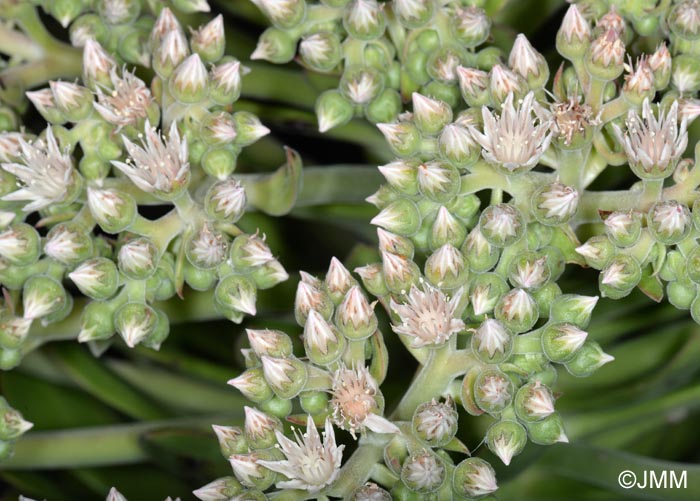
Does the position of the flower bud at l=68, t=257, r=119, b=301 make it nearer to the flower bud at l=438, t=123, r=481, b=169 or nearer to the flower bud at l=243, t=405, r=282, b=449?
the flower bud at l=243, t=405, r=282, b=449

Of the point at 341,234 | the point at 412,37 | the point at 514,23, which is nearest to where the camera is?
the point at 412,37

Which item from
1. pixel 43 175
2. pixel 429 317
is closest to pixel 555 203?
pixel 429 317

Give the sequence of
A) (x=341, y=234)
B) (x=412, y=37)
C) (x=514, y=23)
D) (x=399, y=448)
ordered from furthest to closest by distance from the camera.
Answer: (x=341, y=234) < (x=514, y=23) < (x=412, y=37) < (x=399, y=448)

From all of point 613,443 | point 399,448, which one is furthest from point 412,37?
point 613,443

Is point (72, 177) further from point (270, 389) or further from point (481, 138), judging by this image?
point (481, 138)

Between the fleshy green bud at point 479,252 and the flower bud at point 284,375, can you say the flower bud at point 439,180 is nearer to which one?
the fleshy green bud at point 479,252

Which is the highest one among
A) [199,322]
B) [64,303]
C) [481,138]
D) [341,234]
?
[481,138]

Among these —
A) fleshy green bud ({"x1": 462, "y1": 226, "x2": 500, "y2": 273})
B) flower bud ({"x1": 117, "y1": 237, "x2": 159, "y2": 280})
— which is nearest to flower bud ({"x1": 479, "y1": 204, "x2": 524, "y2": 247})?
fleshy green bud ({"x1": 462, "y1": 226, "x2": 500, "y2": 273})

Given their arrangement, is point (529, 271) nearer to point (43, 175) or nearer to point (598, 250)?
point (598, 250)
